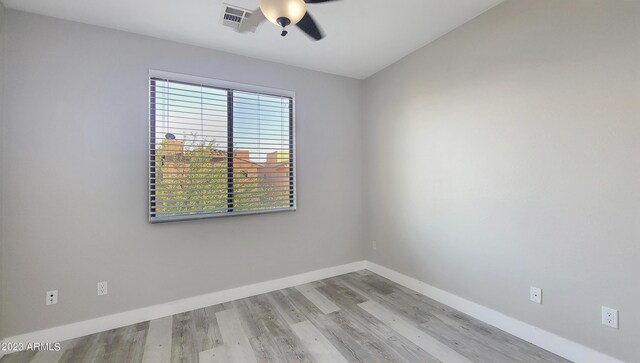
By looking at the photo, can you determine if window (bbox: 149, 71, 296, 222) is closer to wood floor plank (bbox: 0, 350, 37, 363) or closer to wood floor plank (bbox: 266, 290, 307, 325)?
wood floor plank (bbox: 266, 290, 307, 325)

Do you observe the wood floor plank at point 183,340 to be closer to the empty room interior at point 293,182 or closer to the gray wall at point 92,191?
the empty room interior at point 293,182

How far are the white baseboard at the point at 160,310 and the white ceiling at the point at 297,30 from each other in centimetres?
255

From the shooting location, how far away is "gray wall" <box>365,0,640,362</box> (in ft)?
5.29

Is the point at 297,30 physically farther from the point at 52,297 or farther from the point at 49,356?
the point at 49,356

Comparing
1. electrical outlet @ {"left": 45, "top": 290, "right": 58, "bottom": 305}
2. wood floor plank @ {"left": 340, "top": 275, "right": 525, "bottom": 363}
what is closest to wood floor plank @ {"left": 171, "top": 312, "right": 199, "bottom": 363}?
electrical outlet @ {"left": 45, "top": 290, "right": 58, "bottom": 305}

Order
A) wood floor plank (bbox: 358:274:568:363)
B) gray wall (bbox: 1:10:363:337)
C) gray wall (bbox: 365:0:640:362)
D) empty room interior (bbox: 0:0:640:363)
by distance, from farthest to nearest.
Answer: gray wall (bbox: 1:10:363:337) < wood floor plank (bbox: 358:274:568:363) < empty room interior (bbox: 0:0:640:363) < gray wall (bbox: 365:0:640:362)

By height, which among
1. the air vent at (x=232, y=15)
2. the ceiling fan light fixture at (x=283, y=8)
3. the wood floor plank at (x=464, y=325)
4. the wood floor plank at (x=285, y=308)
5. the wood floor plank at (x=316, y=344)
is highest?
the air vent at (x=232, y=15)

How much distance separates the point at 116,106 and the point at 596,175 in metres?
3.73

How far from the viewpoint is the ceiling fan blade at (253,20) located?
5.51 ft

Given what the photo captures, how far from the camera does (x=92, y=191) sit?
2.29 meters

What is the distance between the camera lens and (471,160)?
2418mm

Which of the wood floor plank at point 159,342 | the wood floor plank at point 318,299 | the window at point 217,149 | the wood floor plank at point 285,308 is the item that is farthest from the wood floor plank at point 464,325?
the wood floor plank at point 159,342

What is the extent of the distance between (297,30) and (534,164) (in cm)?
227

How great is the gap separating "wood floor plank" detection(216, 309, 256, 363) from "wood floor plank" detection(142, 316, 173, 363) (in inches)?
15.7
